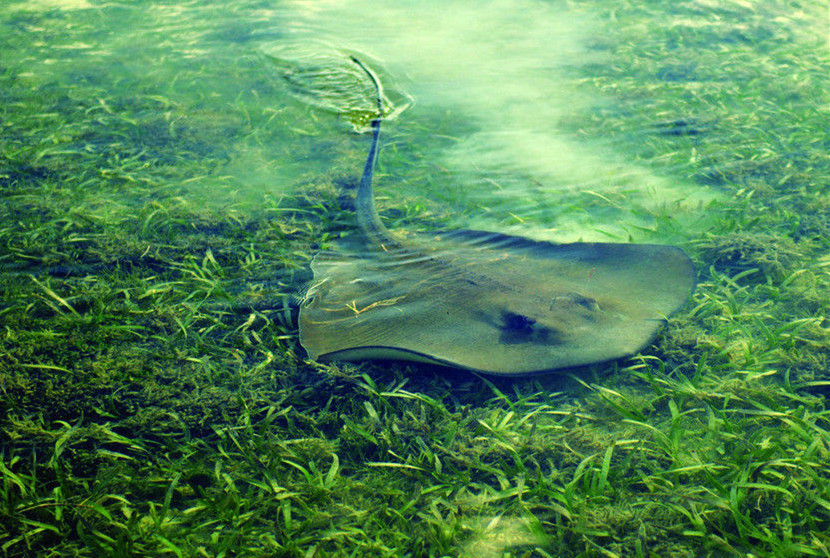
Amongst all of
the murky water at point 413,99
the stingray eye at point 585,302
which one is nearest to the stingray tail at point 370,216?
the murky water at point 413,99

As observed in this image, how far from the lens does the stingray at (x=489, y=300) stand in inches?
91.7

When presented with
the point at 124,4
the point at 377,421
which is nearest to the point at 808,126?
the point at 377,421

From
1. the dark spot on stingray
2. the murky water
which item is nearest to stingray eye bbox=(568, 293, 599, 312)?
the dark spot on stingray

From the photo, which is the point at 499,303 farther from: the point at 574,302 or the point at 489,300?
the point at 574,302

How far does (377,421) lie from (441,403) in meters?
0.31

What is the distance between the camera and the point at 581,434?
2365 mm

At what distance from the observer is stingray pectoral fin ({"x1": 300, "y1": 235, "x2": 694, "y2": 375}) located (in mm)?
2326

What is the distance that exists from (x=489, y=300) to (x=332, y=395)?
863mm

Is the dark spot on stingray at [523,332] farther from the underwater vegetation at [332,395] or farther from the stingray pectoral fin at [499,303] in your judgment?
the underwater vegetation at [332,395]

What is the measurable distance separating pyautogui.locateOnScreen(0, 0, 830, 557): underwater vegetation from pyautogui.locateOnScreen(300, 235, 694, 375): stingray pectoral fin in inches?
9.5

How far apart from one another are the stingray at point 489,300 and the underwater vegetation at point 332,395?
0.82 ft

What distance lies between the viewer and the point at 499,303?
99.9 inches

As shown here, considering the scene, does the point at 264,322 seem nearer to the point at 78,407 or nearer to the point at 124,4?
the point at 78,407

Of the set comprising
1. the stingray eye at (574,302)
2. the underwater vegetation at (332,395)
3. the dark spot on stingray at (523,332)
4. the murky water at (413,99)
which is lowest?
the underwater vegetation at (332,395)
